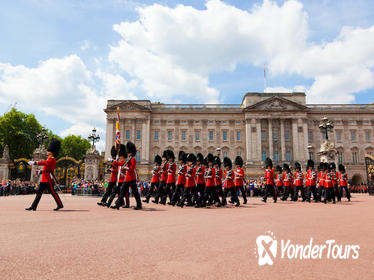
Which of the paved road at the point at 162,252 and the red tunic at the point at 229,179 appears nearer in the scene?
the paved road at the point at 162,252

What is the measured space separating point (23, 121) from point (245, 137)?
38288 mm

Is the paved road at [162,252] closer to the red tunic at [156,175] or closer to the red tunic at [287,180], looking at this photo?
the red tunic at [156,175]

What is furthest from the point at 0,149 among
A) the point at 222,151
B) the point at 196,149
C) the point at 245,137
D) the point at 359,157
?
the point at 359,157

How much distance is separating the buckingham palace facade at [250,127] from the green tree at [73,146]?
58.1 feet

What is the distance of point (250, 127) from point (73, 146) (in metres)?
39.4

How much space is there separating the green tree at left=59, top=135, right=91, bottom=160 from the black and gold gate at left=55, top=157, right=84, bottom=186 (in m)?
36.3

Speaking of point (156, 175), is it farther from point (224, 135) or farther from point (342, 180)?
point (224, 135)

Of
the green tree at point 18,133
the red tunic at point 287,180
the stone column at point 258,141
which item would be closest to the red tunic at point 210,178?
the red tunic at point 287,180

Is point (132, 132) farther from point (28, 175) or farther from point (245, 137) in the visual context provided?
point (28, 175)

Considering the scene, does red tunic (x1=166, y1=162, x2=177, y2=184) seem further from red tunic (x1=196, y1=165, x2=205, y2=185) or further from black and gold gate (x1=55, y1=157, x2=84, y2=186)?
black and gold gate (x1=55, y1=157, x2=84, y2=186)

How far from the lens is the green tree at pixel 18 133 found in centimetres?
4459

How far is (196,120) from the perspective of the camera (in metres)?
52.1

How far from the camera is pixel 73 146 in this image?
64.1 meters

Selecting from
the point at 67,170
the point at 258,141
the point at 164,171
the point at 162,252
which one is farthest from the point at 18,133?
the point at 162,252
